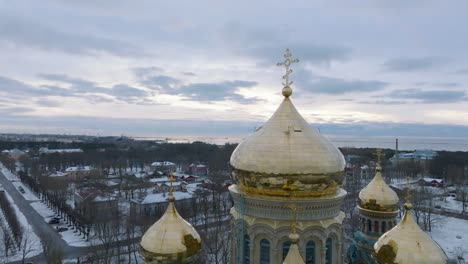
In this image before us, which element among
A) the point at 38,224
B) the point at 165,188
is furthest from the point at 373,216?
the point at 165,188

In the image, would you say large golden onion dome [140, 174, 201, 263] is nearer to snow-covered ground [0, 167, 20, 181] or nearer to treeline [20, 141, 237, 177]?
treeline [20, 141, 237, 177]

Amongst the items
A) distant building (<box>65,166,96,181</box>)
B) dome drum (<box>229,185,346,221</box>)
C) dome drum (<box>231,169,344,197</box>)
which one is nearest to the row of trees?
distant building (<box>65,166,96,181</box>)

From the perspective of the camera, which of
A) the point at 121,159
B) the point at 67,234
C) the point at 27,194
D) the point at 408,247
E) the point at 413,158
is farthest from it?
the point at 413,158

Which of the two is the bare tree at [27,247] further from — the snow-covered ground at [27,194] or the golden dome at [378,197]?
the golden dome at [378,197]

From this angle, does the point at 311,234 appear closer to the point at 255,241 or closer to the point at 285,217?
the point at 285,217

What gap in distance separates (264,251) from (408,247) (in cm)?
331

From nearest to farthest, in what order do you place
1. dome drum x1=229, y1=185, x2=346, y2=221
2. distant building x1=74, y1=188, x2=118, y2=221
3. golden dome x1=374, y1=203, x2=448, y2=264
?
golden dome x1=374, y1=203, x2=448, y2=264, dome drum x1=229, y1=185, x2=346, y2=221, distant building x1=74, y1=188, x2=118, y2=221

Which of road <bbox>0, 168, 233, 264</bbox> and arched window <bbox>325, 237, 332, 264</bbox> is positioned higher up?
arched window <bbox>325, 237, 332, 264</bbox>

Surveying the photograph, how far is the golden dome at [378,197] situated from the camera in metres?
13.5

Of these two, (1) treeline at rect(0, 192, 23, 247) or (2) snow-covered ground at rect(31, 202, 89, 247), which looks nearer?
(1) treeline at rect(0, 192, 23, 247)

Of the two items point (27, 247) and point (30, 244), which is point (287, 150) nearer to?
point (27, 247)

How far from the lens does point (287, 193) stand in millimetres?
9094

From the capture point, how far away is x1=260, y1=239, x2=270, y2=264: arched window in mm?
9430

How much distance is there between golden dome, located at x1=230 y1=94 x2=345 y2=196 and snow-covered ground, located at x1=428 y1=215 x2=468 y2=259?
847 inches
